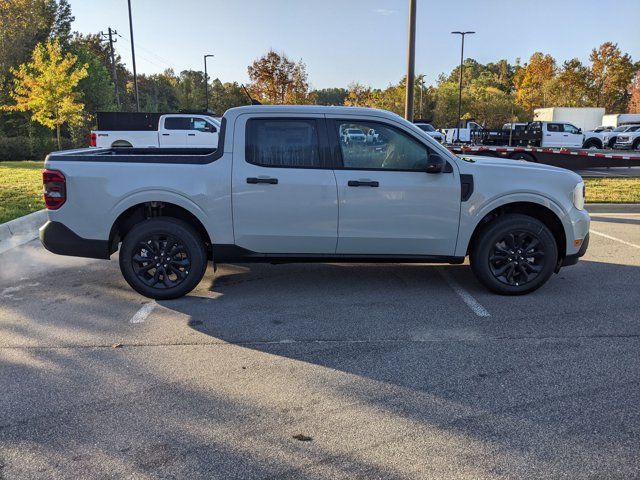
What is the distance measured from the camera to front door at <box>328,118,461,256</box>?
201 inches

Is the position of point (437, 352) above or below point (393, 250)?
below

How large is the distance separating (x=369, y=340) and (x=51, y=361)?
2.46 m

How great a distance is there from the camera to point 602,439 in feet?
9.57

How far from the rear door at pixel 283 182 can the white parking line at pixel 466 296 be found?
4.86 feet

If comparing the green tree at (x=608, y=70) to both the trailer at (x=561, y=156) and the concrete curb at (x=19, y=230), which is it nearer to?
the trailer at (x=561, y=156)

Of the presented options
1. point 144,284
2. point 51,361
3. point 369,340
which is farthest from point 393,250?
point 51,361

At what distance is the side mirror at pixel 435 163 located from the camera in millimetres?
5023

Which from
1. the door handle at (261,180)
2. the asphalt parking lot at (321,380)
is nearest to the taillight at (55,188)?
the asphalt parking lot at (321,380)

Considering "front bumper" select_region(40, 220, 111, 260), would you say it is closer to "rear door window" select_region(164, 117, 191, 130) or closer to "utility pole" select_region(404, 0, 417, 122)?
"utility pole" select_region(404, 0, 417, 122)

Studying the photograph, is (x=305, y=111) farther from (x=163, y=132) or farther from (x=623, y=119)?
(x=623, y=119)

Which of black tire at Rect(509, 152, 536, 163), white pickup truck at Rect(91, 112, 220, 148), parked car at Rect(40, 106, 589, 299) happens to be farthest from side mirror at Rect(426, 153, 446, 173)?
white pickup truck at Rect(91, 112, 220, 148)

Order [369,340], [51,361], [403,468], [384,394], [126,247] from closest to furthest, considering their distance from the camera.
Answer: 1. [403,468]
2. [384,394]
3. [51,361]
4. [369,340]
5. [126,247]

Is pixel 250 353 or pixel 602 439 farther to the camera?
pixel 250 353

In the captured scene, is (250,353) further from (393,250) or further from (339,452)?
(393,250)
